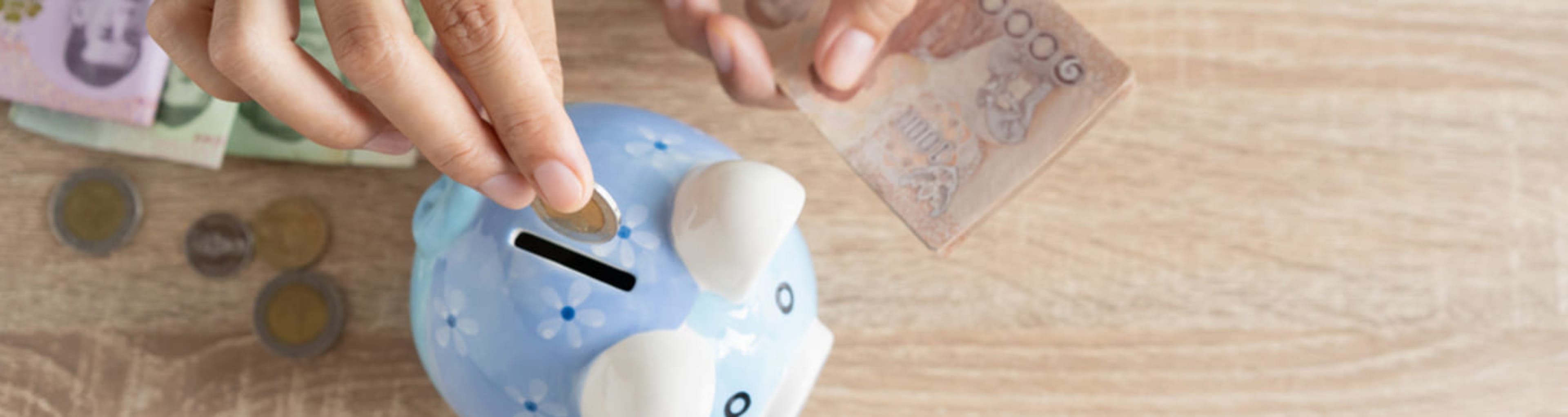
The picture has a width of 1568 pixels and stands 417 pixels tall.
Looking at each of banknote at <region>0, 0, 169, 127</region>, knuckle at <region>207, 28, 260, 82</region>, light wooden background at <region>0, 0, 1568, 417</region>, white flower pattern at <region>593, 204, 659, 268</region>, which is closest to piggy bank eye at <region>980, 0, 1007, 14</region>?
light wooden background at <region>0, 0, 1568, 417</region>

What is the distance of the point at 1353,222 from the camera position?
0.71 meters

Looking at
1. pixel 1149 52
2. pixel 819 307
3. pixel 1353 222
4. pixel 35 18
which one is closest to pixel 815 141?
pixel 819 307

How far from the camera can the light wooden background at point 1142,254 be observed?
63cm

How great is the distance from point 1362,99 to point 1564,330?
0.21 metres

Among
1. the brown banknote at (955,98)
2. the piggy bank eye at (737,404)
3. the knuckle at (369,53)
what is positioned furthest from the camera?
the brown banknote at (955,98)

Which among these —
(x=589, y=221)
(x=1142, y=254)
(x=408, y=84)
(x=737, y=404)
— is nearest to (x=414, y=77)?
(x=408, y=84)

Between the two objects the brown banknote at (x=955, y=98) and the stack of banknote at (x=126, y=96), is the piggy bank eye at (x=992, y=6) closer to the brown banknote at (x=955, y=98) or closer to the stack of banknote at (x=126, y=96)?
the brown banknote at (x=955, y=98)

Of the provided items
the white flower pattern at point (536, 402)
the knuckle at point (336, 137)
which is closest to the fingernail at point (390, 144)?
the knuckle at point (336, 137)

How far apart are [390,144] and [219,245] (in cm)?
25

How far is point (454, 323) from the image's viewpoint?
1.60ft

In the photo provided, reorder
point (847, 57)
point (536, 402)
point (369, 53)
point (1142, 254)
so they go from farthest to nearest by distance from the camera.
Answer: point (1142, 254) → point (847, 57) → point (536, 402) → point (369, 53)

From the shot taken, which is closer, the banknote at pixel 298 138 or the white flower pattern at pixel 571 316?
the white flower pattern at pixel 571 316

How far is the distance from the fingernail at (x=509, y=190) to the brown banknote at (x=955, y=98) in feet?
0.72

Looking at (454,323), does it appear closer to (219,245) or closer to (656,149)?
(656,149)
